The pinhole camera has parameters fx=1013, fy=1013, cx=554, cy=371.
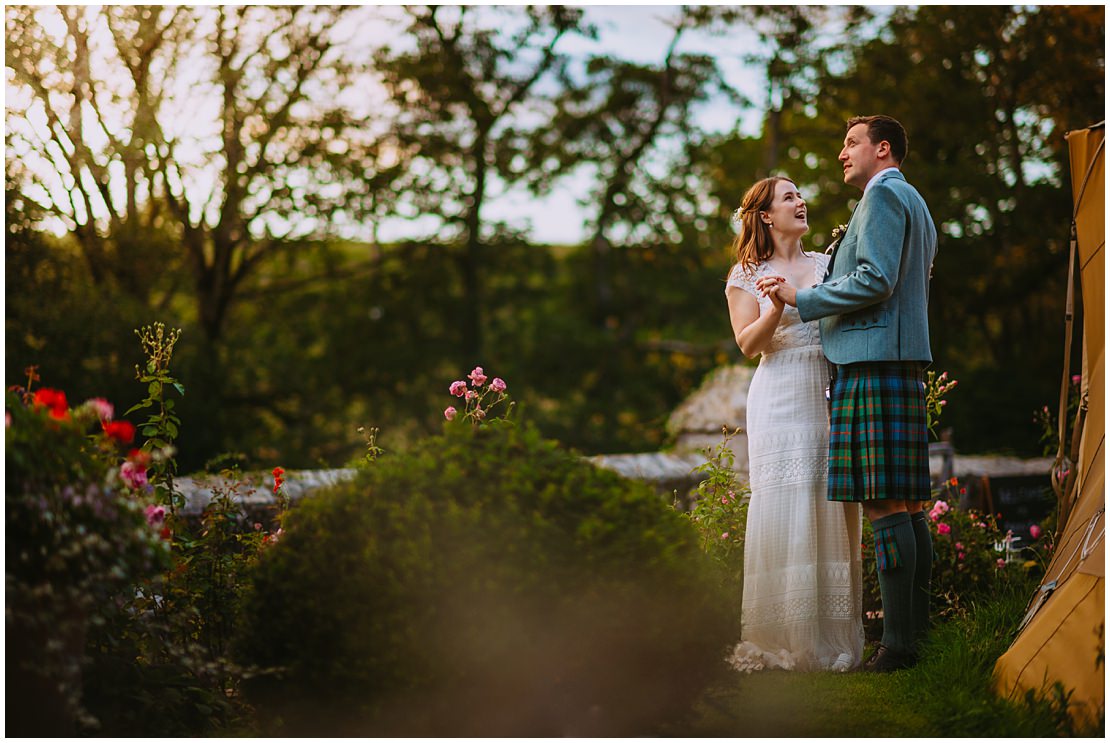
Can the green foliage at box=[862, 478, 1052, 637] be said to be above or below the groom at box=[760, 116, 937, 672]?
below

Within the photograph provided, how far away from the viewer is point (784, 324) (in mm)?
4004

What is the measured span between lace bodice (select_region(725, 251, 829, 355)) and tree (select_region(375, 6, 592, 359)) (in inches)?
403

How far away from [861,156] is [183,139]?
30.1ft

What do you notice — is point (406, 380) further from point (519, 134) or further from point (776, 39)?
point (776, 39)

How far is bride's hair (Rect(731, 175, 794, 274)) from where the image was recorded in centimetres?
404

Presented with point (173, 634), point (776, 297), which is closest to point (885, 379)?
point (776, 297)

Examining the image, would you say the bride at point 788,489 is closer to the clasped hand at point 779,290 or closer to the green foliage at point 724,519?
the clasped hand at point 779,290

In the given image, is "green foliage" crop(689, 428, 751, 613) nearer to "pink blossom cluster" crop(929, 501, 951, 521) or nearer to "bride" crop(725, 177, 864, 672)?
"bride" crop(725, 177, 864, 672)

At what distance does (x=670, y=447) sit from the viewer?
9234 mm

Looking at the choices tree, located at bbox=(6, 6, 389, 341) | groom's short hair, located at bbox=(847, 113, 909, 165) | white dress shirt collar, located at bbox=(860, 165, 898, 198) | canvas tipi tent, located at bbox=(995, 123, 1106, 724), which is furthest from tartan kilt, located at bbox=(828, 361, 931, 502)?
tree, located at bbox=(6, 6, 389, 341)

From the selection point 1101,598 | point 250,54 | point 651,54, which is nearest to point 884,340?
point 1101,598

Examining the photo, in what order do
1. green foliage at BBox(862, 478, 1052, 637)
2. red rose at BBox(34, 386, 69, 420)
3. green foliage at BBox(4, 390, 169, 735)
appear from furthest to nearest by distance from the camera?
green foliage at BBox(862, 478, 1052, 637), red rose at BBox(34, 386, 69, 420), green foliage at BBox(4, 390, 169, 735)

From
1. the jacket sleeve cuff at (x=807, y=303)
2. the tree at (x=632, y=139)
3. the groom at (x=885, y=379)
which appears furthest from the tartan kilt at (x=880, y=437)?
the tree at (x=632, y=139)

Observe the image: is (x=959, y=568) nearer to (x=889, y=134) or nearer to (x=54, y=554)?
(x=889, y=134)
